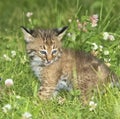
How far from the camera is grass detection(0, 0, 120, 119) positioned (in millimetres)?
7617

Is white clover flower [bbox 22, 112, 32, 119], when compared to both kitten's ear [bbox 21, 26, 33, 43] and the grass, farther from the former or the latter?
kitten's ear [bbox 21, 26, 33, 43]

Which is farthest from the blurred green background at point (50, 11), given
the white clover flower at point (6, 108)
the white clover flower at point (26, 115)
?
the white clover flower at point (26, 115)

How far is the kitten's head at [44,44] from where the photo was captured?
8438 mm

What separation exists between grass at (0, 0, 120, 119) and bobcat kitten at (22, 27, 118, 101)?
19 cm

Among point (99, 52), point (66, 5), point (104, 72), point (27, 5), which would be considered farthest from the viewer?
point (27, 5)

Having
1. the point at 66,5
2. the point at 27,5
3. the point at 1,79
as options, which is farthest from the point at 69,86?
the point at 27,5

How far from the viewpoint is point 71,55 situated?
8.58 metres

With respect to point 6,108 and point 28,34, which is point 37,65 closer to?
point 28,34

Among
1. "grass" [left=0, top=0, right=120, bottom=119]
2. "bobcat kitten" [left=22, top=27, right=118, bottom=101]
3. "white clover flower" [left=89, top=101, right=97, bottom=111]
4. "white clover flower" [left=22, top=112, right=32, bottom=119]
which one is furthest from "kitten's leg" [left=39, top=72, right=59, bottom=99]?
"white clover flower" [left=22, top=112, right=32, bottom=119]

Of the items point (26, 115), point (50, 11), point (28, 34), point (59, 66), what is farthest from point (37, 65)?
point (50, 11)

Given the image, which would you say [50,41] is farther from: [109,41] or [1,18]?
[1,18]

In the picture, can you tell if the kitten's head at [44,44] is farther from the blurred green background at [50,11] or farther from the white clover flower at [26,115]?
the blurred green background at [50,11]

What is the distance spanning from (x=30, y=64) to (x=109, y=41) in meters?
1.47

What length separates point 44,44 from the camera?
8469mm
